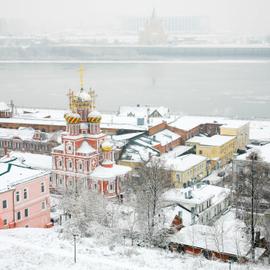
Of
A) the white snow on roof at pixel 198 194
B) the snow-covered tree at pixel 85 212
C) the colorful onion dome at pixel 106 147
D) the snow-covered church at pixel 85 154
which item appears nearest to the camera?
the snow-covered tree at pixel 85 212

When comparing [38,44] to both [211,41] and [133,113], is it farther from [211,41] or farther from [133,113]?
[133,113]

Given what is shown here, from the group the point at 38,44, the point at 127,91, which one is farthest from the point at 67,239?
the point at 38,44

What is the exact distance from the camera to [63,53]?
75438 mm

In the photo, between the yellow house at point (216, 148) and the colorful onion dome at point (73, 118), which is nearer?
the colorful onion dome at point (73, 118)

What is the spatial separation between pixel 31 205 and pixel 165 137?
7.60m

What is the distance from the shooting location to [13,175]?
11.1 metres

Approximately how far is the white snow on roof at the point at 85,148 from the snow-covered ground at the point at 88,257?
5.50 m

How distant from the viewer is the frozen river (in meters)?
30.9

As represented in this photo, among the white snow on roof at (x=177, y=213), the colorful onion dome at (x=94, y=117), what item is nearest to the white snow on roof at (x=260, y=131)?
the colorful onion dome at (x=94, y=117)

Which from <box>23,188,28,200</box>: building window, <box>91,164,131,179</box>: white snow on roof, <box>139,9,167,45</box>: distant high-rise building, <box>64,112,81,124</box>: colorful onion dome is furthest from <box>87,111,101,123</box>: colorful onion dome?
<box>139,9,167,45</box>: distant high-rise building

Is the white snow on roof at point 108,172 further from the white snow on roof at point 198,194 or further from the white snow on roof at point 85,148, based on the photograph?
the white snow on roof at point 198,194

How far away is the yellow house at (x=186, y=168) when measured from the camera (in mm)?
15055

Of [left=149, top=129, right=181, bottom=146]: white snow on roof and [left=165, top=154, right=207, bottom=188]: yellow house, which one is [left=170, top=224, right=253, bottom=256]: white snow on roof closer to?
[left=165, top=154, right=207, bottom=188]: yellow house

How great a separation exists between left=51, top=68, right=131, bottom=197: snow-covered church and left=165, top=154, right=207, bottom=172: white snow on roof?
4.92ft
